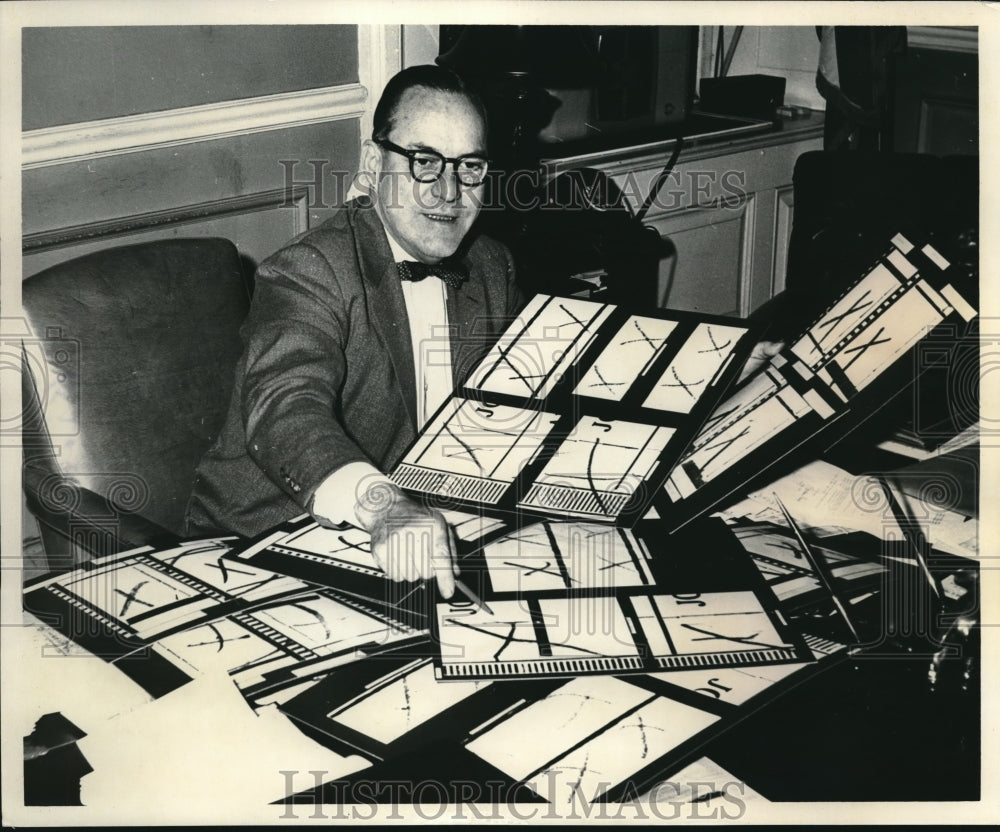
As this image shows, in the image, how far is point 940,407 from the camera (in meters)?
1.63

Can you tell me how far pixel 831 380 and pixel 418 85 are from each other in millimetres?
870

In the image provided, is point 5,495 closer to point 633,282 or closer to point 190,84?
point 190,84

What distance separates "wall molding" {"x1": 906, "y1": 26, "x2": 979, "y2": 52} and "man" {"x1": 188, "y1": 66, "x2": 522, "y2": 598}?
1.06 metres

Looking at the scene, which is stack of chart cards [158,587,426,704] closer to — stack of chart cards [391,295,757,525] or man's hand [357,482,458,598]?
man's hand [357,482,458,598]

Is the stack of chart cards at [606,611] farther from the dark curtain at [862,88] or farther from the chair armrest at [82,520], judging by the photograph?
the dark curtain at [862,88]

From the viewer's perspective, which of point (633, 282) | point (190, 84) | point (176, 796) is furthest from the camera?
point (633, 282)

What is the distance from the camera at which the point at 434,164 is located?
5.97 feet

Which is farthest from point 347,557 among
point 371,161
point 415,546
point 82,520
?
point 371,161

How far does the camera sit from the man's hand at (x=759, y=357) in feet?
5.45

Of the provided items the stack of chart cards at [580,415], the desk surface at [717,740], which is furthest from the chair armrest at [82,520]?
the stack of chart cards at [580,415]

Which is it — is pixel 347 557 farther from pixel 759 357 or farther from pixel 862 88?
pixel 862 88

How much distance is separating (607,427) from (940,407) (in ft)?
1.90

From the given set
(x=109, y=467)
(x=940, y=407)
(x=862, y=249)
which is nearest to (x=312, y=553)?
(x=109, y=467)

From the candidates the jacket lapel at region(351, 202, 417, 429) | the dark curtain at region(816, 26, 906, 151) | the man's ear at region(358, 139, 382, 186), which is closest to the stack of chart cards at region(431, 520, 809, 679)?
the jacket lapel at region(351, 202, 417, 429)
